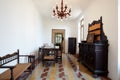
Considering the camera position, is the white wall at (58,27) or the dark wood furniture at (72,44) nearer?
the dark wood furniture at (72,44)

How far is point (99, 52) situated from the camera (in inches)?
190

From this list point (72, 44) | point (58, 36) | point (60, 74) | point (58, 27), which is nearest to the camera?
point (60, 74)

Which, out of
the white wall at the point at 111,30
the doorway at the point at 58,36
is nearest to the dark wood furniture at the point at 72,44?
the doorway at the point at 58,36

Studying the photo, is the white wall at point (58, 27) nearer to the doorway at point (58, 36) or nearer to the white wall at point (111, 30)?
the doorway at point (58, 36)

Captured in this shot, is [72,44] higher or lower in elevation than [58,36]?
lower

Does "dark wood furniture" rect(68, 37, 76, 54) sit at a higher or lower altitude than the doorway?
lower

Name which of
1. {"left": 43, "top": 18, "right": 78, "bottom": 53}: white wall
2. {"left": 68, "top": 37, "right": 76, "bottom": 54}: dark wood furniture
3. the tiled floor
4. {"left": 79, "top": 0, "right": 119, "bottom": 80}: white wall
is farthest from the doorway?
{"left": 79, "top": 0, "right": 119, "bottom": 80}: white wall

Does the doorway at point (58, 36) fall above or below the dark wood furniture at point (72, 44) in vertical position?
above

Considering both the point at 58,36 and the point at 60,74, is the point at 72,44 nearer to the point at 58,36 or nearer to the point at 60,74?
the point at 58,36

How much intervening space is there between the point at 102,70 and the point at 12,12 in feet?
12.2

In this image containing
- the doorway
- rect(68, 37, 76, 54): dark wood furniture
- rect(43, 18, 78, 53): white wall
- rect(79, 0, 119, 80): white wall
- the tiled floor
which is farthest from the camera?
the doorway

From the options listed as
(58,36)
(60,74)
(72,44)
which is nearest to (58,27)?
(58,36)

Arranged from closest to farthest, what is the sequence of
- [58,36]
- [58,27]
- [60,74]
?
[60,74] < [58,27] < [58,36]

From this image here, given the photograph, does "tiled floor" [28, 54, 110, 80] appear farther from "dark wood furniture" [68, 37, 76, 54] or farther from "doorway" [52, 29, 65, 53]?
"doorway" [52, 29, 65, 53]
